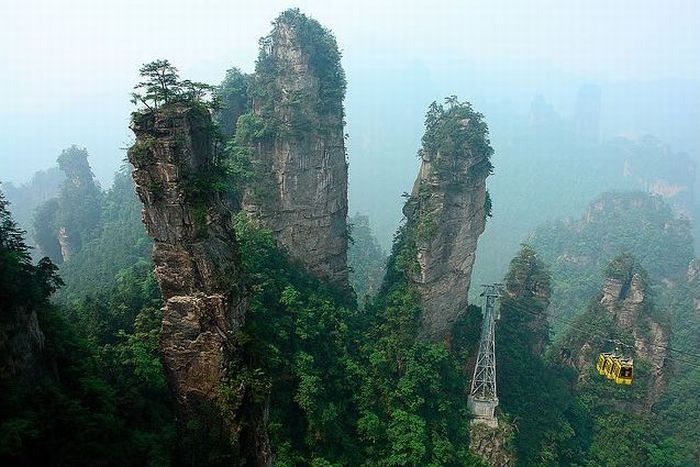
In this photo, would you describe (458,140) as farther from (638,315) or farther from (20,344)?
(20,344)

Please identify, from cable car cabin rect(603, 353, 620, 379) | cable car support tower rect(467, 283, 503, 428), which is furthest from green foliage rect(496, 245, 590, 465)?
cable car cabin rect(603, 353, 620, 379)

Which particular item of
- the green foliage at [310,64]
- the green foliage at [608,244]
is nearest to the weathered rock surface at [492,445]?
the green foliage at [310,64]

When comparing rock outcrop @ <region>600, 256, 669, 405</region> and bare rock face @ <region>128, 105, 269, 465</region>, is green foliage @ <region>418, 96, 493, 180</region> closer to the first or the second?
bare rock face @ <region>128, 105, 269, 465</region>

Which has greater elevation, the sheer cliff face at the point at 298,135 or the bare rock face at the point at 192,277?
the sheer cliff face at the point at 298,135

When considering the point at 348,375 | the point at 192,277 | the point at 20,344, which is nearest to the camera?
the point at 20,344

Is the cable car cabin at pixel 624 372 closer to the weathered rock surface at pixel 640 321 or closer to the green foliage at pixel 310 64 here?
the weathered rock surface at pixel 640 321

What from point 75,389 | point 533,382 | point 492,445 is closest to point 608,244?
point 533,382
